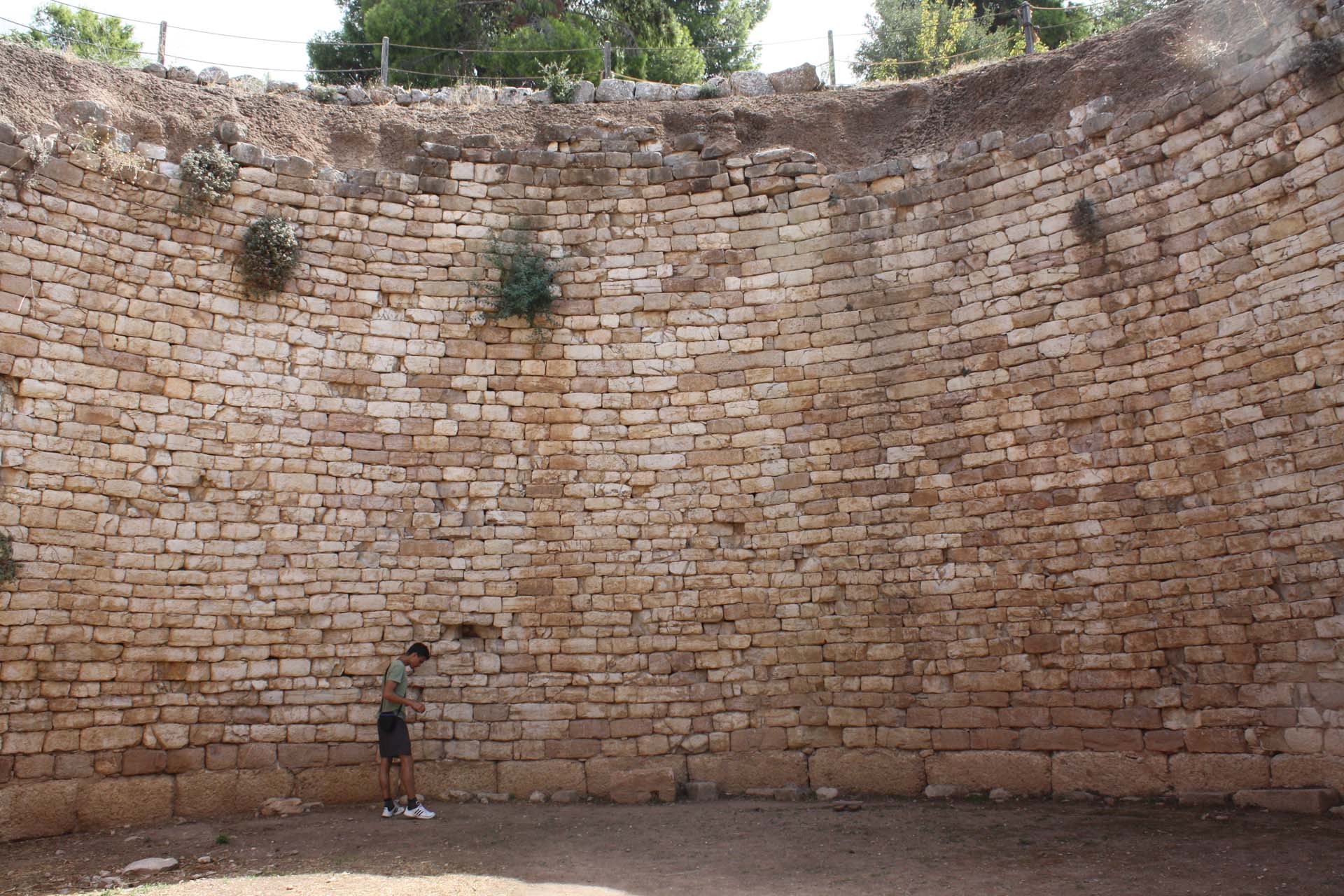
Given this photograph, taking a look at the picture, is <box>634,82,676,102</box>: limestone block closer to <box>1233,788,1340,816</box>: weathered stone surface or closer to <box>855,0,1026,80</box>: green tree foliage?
<box>855,0,1026,80</box>: green tree foliage

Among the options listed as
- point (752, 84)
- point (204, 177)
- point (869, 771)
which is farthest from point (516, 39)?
point (869, 771)

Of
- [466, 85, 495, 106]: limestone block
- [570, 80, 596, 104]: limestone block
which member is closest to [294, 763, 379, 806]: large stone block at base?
[466, 85, 495, 106]: limestone block

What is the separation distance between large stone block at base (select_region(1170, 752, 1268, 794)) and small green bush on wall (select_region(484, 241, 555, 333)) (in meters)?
6.34

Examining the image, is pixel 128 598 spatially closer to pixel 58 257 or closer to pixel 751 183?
pixel 58 257

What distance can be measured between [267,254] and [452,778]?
480cm

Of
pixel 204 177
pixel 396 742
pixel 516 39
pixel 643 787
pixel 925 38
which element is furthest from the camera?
pixel 925 38

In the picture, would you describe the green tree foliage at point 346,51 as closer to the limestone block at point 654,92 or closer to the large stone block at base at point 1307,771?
the limestone block at point 654,92

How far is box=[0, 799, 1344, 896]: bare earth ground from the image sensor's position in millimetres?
5770

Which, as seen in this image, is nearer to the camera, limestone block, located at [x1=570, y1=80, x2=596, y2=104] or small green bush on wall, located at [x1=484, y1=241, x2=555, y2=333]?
small green bush on wall, located at [x1=484, y1=241, x2=555, y2=333]

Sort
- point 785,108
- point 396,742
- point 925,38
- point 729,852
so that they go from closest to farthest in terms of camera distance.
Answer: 1. point 729,852
2. point 396,742
3. point 785,108
4. point 925,38

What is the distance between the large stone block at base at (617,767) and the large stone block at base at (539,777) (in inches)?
3.0

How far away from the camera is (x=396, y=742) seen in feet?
24.8

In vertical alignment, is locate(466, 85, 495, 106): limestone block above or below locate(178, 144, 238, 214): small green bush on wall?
above

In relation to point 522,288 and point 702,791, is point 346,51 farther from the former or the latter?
point 702,791
